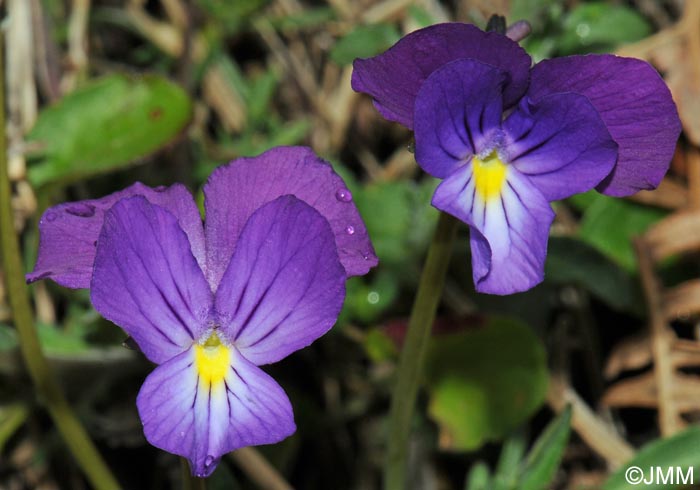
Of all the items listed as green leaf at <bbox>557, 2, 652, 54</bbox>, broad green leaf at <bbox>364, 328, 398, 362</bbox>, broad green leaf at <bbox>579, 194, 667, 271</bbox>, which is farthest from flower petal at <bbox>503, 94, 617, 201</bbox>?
broad green leaf at <bbox>579, 194, 667, 271</bbox>

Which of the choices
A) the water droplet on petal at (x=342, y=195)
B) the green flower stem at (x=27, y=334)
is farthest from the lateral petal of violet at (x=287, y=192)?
the green flower stem at (x=27, y=334)

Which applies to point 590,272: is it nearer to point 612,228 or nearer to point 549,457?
point 612,228

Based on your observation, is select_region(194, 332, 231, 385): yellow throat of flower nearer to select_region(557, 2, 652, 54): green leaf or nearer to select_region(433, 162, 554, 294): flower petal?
select_region(433, 162, 554, 294): flower petal

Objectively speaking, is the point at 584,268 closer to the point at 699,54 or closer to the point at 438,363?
the point at 438,363

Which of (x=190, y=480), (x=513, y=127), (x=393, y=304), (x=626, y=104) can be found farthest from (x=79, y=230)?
(x=393, y=304)

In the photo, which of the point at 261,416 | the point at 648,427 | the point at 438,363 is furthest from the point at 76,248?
the point at 648,427
